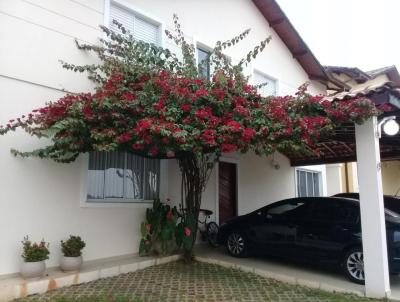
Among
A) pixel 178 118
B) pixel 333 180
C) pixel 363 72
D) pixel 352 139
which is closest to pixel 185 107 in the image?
pixel 178 118

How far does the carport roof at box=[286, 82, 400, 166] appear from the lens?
5836 mm

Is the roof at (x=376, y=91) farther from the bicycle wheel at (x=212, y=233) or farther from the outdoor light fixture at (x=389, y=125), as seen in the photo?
the bicycle wheel at (x=212, y=233)

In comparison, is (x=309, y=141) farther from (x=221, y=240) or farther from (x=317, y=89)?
(x=317, y=89)

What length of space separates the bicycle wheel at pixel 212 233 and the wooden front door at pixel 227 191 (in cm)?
78

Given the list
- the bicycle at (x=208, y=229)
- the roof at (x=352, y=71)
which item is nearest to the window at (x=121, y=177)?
the bicycle at (x=208, y=229)

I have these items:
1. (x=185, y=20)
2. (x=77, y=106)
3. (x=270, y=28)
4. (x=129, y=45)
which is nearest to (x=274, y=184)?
(x=270, y=28)

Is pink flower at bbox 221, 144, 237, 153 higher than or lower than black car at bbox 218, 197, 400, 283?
higher

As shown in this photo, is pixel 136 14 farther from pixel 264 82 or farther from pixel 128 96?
pixel 264 82

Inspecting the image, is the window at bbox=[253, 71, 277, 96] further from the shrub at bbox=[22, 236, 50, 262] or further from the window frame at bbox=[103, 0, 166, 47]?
the shrub at bbox=[22, 236, 50, 262]

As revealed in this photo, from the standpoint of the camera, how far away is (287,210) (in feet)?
25.6

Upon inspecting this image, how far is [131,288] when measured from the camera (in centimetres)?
602

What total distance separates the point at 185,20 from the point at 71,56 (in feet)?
12.0

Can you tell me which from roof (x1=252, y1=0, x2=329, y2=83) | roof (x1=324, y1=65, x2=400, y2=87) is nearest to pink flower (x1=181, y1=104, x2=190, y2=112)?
roof (x1=252, y1=0, x2=329, y2=83)

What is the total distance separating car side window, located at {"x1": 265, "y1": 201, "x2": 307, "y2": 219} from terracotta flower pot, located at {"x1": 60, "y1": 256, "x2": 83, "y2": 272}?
13.1ft
